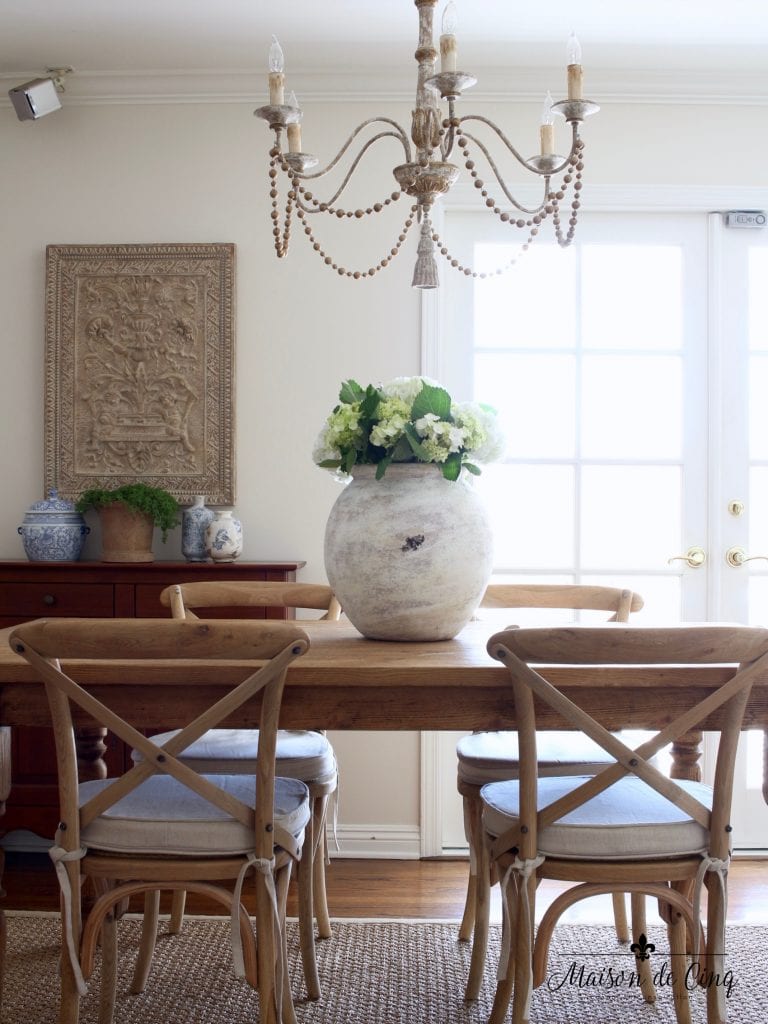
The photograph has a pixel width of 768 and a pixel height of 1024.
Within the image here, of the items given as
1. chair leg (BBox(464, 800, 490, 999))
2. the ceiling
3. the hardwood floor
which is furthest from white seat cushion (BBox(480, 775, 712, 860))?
the ceiling

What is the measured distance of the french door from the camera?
3.42 m

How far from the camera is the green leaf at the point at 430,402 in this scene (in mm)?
1939

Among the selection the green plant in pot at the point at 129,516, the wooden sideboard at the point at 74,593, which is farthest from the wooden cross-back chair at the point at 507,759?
the green plant in pot at the point at 129,516

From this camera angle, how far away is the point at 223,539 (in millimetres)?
3174

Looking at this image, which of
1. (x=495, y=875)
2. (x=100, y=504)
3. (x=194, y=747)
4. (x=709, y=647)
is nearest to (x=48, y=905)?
(x=194, y=747)

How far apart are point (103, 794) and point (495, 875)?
2.39ft

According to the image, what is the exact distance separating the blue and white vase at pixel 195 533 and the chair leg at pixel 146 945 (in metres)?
1.28

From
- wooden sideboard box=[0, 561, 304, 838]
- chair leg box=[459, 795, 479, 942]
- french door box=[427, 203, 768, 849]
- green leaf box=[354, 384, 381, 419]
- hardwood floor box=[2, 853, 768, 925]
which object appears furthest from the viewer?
french door box=[427, 203, 768, 849]

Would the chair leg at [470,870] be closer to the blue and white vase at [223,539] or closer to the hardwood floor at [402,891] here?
the hardwood floor at [402,891]

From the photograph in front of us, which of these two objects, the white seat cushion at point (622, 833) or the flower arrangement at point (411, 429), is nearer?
the white seat cushion at point (622, 833)

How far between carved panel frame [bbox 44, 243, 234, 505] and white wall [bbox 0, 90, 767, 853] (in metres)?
0.07

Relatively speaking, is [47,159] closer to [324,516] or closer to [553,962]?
[324,516]

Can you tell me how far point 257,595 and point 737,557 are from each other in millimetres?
1747

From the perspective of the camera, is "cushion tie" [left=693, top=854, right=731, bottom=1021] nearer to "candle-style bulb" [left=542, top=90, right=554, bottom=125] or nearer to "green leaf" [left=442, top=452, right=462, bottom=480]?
"green leaf" [left=442, top=452, right=462, bottom=480]
